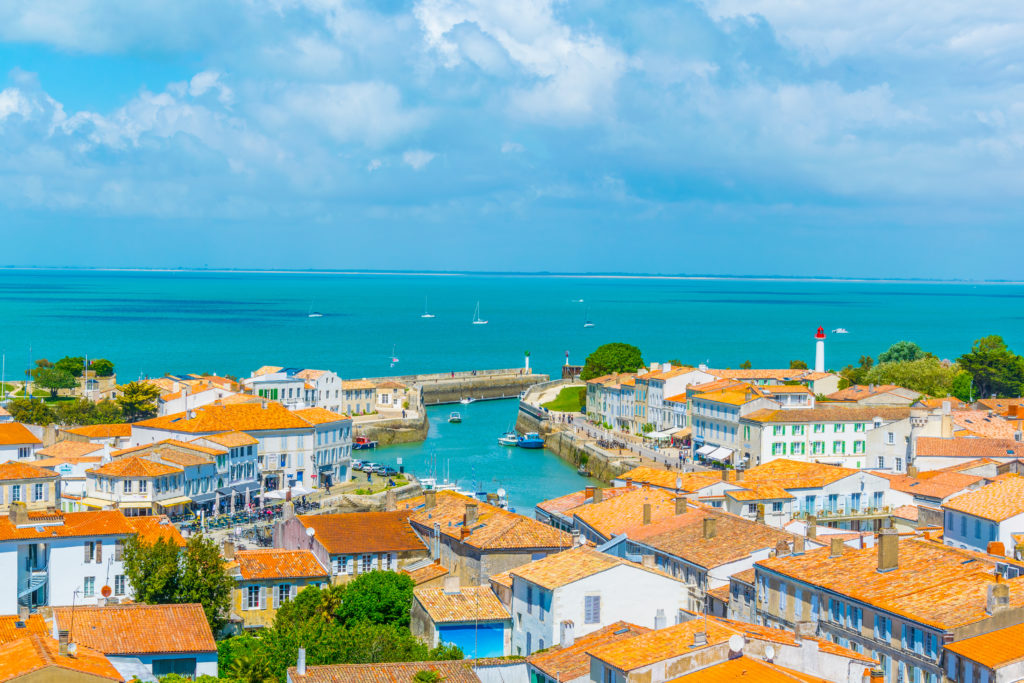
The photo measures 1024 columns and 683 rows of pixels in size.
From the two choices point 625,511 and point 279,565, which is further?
point 625,511

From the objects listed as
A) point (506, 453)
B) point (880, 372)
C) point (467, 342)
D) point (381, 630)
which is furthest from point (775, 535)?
point (467, 342)

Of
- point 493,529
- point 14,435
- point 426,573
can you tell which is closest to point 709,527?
point 493,529

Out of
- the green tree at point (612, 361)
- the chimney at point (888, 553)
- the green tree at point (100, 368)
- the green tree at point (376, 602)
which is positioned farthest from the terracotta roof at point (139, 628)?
the green tree at point (612, 361)

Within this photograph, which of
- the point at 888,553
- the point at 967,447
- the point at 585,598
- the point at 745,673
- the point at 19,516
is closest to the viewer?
the point at 745,673

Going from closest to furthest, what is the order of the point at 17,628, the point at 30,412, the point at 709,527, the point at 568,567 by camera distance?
the point at 17,628
the point at 568,567
the point at 709,527
the point at 30,412

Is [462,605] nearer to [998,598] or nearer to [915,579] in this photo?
[915,579]

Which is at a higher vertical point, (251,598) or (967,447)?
(967,447)

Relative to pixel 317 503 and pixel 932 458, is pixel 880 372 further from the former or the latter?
pixel 317 503
